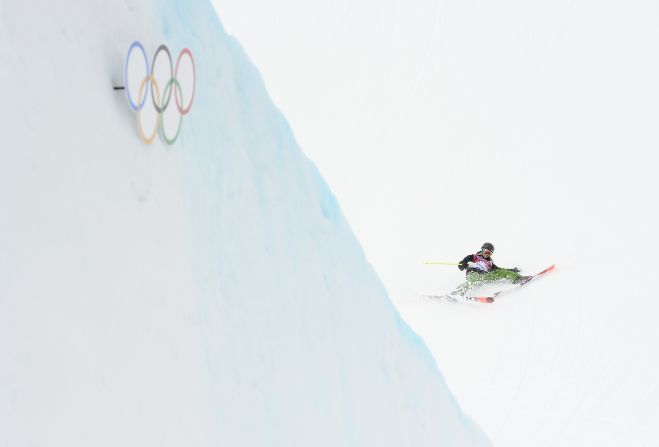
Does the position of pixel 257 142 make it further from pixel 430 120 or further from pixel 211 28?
pixel 430 120

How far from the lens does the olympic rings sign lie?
1120mm

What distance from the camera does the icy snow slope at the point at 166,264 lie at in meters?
0.93

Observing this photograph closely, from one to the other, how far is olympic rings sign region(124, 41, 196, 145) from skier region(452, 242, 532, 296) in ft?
18.7

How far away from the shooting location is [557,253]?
25.8 ft

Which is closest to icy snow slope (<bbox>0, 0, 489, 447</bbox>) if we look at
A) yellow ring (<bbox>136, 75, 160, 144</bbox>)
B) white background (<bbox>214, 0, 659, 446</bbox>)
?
yellow ring (<bbox>136, 75, 160, 144</bbox>)

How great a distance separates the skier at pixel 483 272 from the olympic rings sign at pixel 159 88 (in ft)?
18.7

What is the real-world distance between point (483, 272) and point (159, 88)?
6.17 meters

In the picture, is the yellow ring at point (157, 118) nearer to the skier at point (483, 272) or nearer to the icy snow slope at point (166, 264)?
the icy snow slope at point (166, 264)

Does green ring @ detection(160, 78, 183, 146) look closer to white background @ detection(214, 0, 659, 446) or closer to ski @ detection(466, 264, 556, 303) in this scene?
white background @ detection(214, 0, 659, 446)

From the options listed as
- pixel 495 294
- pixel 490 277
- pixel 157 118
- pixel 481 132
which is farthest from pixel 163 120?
pixel 481 132

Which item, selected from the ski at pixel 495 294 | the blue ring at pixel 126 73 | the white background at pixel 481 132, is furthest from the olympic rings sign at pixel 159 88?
the ski at pixel 495 294

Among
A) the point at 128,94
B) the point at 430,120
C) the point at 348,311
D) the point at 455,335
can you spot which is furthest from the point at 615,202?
the point at 128,94

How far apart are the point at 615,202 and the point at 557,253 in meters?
1.28

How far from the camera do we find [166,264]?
4.01ft
